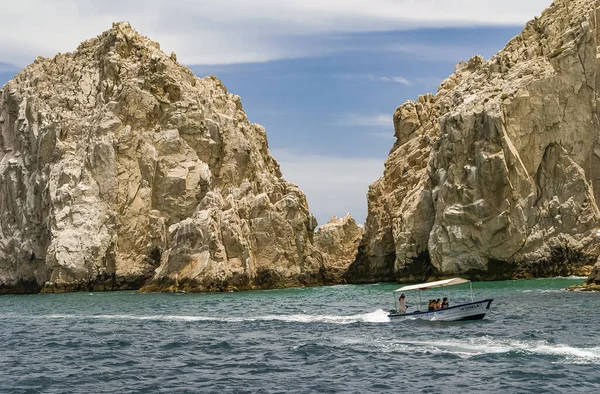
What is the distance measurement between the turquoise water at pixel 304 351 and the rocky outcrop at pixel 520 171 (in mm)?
34186

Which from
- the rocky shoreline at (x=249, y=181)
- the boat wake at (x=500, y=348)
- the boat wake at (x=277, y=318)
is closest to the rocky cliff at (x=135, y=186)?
the rocky shoreline at (x=249, y=181)

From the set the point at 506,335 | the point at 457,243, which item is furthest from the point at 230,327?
the point at 457,243

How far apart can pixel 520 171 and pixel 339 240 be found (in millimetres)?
44661

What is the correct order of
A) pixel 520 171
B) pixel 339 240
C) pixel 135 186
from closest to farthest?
pixel 520 171, pixel 135 186, pixel 339 240

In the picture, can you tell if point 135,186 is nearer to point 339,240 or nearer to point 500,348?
point 339,240

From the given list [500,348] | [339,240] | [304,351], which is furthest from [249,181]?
[500,348]

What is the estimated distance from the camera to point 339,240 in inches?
5310

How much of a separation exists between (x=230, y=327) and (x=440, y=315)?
461 inches

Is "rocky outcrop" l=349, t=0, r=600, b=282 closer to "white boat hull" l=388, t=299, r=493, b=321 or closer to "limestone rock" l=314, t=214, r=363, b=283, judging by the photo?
"limestone rock" l=314, t=214, r=363, b=283

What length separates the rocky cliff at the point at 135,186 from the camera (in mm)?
97375

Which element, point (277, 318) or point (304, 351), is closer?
point (304, 351)

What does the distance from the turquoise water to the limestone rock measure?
6971 centimetres

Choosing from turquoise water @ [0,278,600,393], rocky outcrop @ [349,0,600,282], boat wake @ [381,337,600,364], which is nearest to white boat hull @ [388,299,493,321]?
turquoise water @ [0,278,600,393]

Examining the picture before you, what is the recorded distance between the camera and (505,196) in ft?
311
